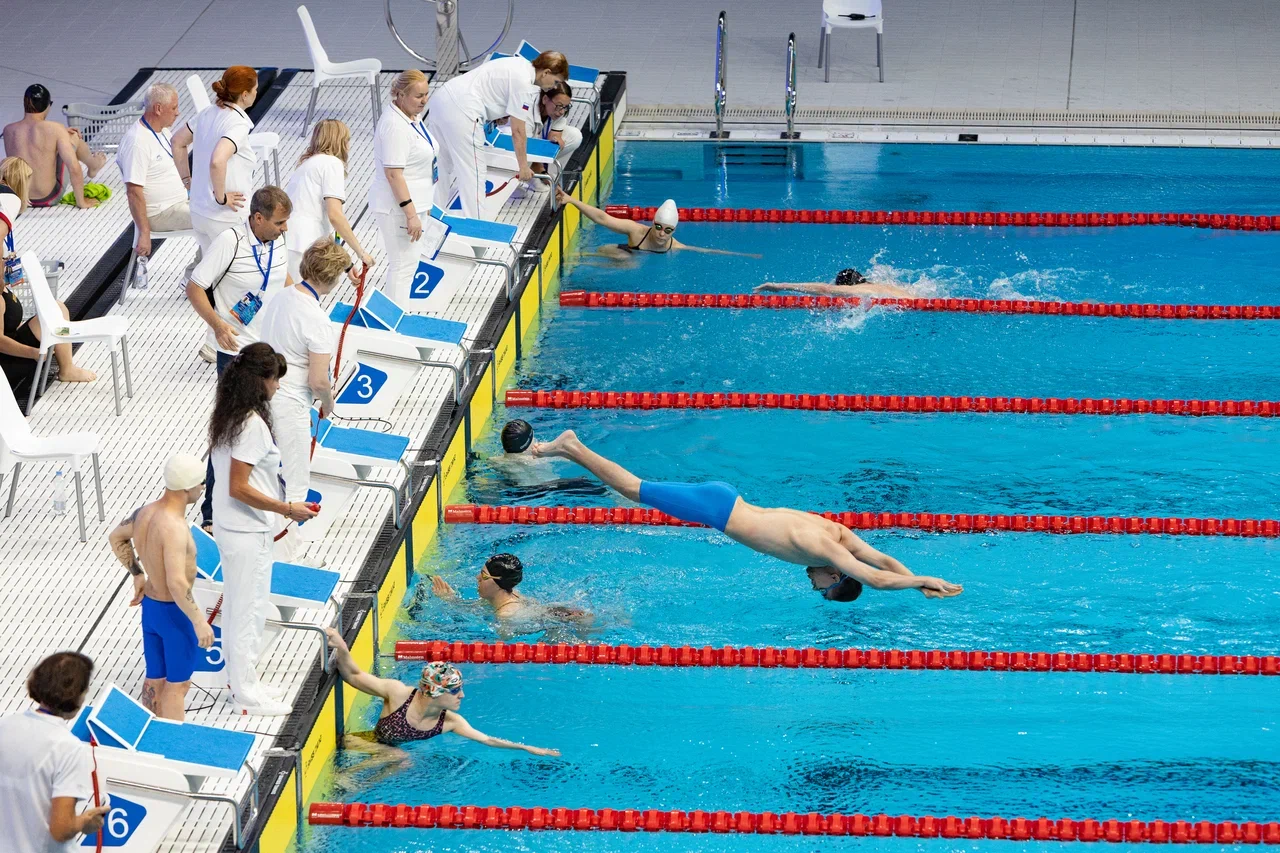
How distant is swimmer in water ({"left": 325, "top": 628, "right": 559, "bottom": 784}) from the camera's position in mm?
5672

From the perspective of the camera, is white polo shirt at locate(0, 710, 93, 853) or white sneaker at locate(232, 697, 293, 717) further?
white sneaker at locate(232, 697, 293, 717)

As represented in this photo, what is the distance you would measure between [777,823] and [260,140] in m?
4.74

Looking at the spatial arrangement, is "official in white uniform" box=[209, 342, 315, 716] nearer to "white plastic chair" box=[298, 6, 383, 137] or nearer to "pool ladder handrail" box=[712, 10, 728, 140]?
"white plastic chair" box=[298, 6, 383, 137]

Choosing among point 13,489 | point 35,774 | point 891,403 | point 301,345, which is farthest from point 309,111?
point 35,774

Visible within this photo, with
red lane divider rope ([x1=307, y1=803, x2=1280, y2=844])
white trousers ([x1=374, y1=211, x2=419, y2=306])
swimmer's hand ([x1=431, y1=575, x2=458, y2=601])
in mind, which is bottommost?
red lane divider rope ([x1=307, y1=803, x2=1280, y2=844])

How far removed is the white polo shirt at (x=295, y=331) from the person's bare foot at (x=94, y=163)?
4124mm

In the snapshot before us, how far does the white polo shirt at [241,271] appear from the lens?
21.2 ft

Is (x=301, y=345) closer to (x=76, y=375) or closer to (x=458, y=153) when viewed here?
(x=76, y=375)

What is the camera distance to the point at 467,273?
8.29 meters

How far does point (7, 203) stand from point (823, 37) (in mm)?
6288

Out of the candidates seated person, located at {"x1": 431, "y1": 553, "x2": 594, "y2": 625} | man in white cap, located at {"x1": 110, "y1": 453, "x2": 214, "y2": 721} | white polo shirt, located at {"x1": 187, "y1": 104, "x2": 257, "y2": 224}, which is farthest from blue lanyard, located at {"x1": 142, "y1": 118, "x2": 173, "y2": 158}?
man in white cap, located at {"x1": 110, "y1": 453, "x2": 214, "y2": 721}

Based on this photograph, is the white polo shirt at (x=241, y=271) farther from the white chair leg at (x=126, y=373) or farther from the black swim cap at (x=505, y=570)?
the black swim cap at (x=505, y=570)

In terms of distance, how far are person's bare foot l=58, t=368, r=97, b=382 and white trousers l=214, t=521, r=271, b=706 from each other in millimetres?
2470

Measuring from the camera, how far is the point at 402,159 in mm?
7551
